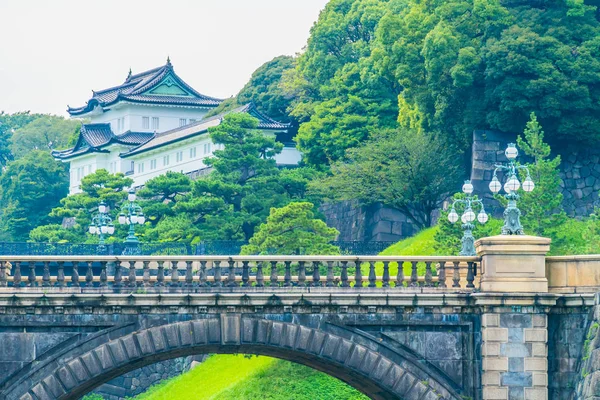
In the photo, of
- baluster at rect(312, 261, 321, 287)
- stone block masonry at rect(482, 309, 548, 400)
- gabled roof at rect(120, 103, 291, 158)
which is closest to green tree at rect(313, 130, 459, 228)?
gabled roof at rect(120, 103, 291, 158)

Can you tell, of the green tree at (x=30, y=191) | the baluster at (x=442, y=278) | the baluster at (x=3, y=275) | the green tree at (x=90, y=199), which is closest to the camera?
the baluster at (x=3, y=275)

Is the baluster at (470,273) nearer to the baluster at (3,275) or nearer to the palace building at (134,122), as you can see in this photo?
the baluster at (3,275)

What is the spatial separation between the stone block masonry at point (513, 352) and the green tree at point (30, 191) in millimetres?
65009

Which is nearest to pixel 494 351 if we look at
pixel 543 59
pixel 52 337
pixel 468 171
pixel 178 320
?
pixel 178 320

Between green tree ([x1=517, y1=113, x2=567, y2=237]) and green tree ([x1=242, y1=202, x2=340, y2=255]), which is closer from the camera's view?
green tree ([x1=517, y1=113, x2=567, y2=237])

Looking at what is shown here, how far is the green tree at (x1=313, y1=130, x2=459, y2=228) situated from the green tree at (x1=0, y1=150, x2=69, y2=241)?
30.2m

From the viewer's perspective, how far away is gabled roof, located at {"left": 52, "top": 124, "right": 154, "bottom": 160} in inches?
4333

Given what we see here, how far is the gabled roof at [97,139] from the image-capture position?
361ft

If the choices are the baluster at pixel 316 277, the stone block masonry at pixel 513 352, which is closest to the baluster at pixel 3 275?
the baluster at pixel 316 277

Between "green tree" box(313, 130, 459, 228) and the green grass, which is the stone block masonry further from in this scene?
"green tree" box(313, 130, 459, 228)

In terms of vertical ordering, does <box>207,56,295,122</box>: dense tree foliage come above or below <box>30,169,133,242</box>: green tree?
above

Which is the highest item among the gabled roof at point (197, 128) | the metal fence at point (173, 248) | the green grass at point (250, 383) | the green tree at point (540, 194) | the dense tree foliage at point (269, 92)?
the dense tree foliage at point (269, 92)

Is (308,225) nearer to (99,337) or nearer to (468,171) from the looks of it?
(468,171)

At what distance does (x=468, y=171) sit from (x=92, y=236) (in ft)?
65.8
